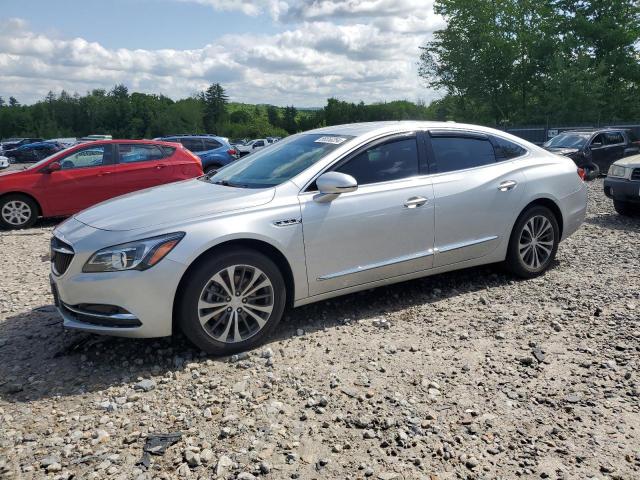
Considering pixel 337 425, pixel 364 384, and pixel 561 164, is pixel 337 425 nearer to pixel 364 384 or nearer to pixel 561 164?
pixel 364 384

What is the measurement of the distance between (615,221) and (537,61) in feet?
120

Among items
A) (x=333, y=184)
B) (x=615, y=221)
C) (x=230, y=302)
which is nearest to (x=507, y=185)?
(x=333, y=184)

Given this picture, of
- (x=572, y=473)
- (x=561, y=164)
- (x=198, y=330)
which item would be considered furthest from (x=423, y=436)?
(x=561, y=164)

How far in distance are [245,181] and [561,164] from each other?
3328 millimetres

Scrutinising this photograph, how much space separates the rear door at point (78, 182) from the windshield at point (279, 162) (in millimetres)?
5441

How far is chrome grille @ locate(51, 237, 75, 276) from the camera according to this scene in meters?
3.75

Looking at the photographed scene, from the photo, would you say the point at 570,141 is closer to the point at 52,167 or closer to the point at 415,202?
the point at 415,202

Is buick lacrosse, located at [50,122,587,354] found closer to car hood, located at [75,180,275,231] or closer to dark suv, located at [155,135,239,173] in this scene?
car hood, located at [75,180,275,231]

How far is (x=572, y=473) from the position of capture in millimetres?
2594

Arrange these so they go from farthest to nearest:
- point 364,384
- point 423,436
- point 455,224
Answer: point 455,224, point 364,384, point 423,436

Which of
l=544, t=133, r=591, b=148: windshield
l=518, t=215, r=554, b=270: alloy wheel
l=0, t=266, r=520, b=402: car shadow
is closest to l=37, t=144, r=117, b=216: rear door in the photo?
l=0, t=266, r=520, b=402: car shadow

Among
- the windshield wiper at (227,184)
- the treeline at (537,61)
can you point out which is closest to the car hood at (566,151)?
the windshield wiper at (227,184)

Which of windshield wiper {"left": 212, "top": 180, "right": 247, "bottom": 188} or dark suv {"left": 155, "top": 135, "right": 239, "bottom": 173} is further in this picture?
dark suv {"left": 155, "top": 135, "right": 239, "bottom": 173}

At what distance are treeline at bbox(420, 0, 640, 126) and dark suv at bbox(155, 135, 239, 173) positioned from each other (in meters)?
26.2
